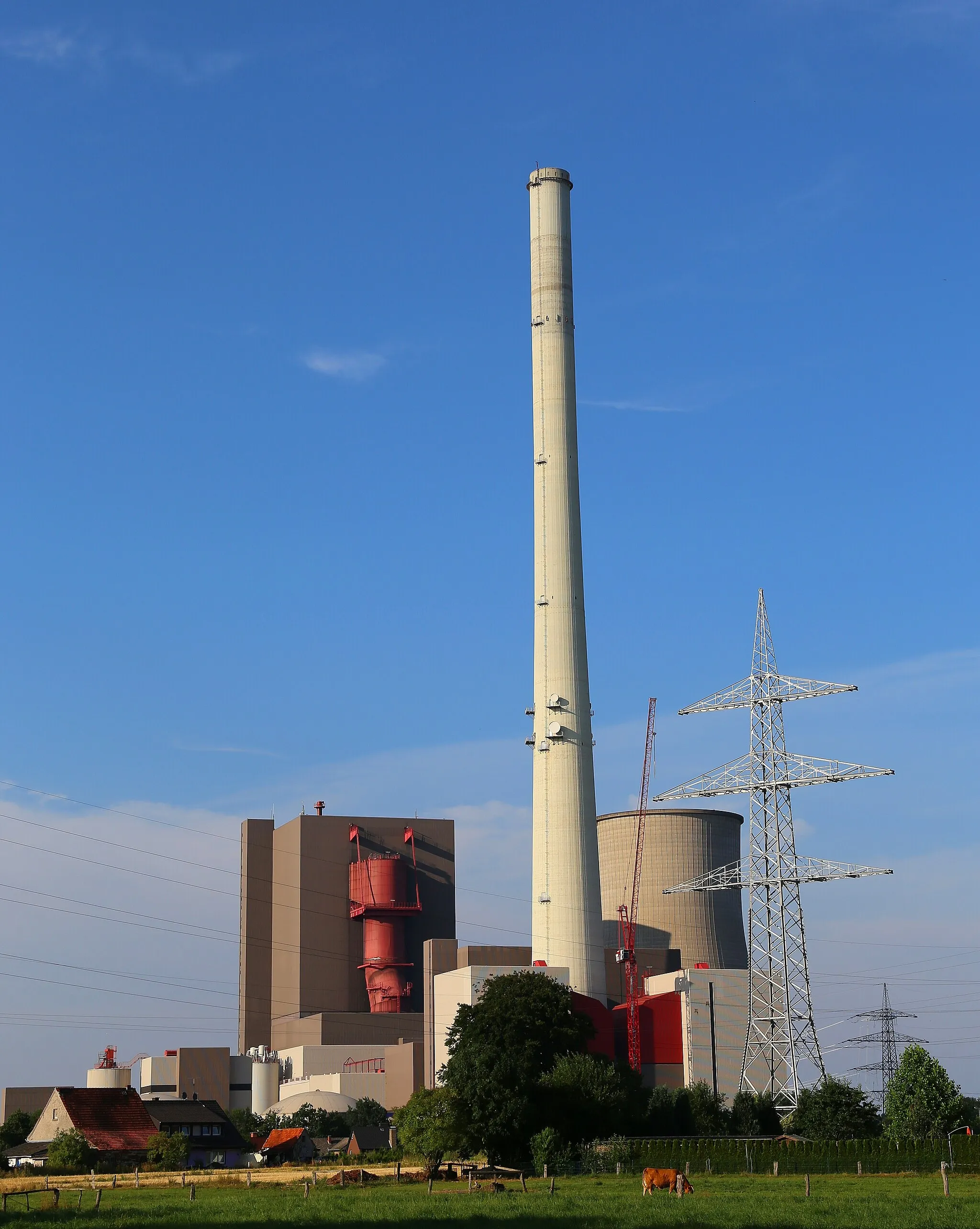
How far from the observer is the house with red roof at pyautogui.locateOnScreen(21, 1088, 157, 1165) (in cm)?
7756

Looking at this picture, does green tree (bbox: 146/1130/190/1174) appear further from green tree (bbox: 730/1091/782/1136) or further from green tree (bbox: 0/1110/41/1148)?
green tree (bbox: 730/1091/782/1136)

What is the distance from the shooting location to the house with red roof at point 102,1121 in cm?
7756

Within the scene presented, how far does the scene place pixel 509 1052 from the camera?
69.3m

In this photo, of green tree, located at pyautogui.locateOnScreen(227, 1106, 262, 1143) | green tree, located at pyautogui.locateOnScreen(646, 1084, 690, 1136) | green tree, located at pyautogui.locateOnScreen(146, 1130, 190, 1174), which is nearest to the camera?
green tree, located at pyautogui.locateOnScreen(146, 1130, 190, 1174)

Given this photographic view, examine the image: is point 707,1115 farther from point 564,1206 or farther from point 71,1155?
point 564,1206

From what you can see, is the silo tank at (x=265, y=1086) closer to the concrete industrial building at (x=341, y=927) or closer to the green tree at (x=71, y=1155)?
the concrete industrial building at (x=341, y=927)

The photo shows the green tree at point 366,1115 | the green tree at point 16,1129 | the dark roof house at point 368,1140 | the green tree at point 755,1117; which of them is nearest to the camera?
the dark roof house at point 368,1140

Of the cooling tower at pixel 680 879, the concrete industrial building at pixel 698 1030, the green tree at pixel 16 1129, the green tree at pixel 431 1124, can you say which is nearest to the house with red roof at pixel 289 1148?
the green tree at pixel 16 1129

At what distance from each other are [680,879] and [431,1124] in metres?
56.6

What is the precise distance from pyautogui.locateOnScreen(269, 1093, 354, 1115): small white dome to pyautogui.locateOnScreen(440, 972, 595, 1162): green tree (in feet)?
129

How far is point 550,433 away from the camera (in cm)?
9838

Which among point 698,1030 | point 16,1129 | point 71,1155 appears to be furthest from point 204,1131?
point 698,1030

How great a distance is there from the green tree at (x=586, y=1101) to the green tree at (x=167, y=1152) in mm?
18408

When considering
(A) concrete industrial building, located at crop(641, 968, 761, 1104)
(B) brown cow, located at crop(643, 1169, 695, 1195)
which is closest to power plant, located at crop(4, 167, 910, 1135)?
(A) concrete industrial building, located at crop(641, 968, 761, 1104)
